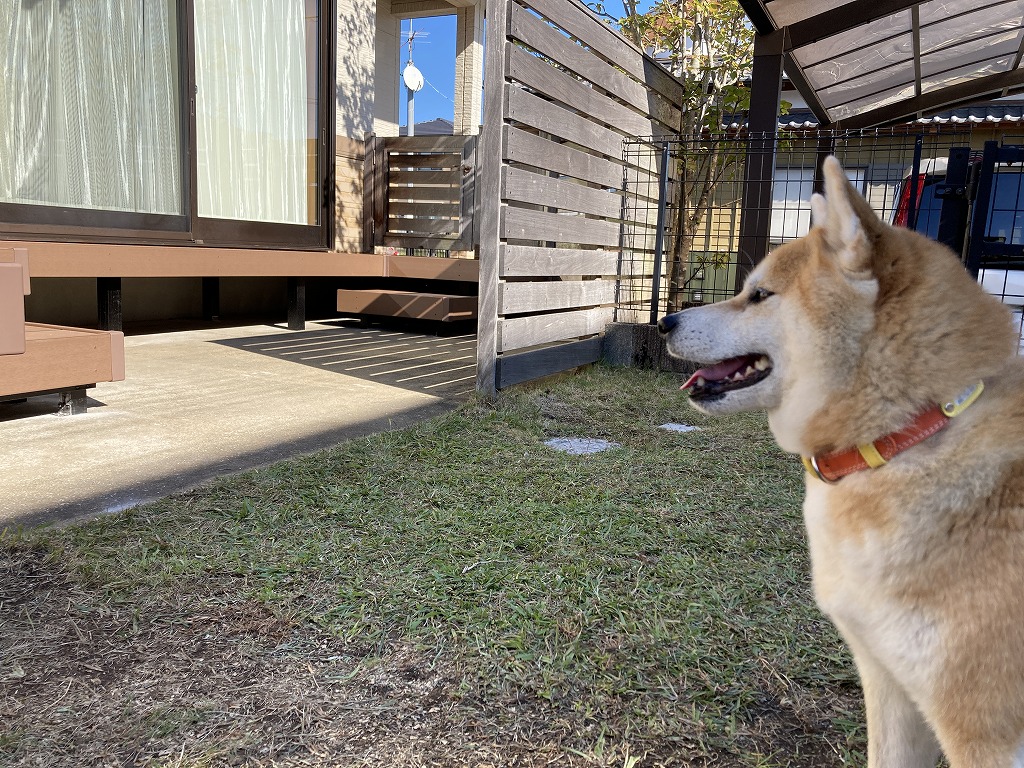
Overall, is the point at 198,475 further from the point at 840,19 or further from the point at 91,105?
the point at 840,19

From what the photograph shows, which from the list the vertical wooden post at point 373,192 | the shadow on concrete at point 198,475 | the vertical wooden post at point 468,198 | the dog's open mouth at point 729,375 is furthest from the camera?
the vertical wooden post at point 373,192

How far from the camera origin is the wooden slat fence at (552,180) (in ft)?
14.4

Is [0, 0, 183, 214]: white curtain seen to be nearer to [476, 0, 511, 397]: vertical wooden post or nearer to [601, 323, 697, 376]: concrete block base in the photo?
[476, 0, 511, 397]: vertical wooden post

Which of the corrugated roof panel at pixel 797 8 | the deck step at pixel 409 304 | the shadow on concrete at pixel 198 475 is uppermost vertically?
the corrugated roof panel at pixel 797 8

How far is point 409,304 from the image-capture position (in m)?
7.71

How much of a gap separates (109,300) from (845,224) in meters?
5.68

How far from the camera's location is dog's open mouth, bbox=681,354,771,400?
1.56 metres

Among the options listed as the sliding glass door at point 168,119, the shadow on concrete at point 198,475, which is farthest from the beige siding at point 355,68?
the shadow on concrete at point 198,475

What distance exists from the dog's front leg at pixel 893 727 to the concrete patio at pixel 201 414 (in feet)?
8.24

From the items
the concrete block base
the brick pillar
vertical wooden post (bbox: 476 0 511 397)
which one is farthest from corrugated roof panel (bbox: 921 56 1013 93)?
the brick pillar

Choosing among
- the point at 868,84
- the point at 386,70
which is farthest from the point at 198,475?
the point at 386,70

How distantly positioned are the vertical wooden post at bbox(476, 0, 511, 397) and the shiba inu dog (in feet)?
10.0

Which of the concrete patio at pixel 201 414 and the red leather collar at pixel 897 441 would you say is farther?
the concrete patio at pixel 201 414

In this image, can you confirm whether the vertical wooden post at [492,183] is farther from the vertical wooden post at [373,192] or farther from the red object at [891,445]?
the vertical wooden post at [373,192]
